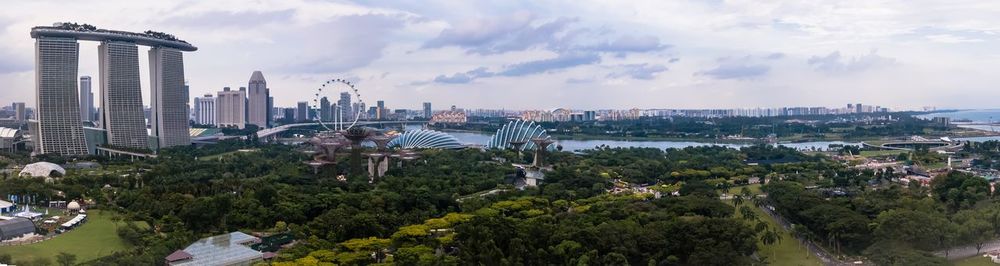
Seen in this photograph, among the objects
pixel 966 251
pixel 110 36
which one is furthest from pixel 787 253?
pixel 110 36

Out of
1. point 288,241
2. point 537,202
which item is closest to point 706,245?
point 537,202

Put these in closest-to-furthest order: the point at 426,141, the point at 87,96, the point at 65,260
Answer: the point at 65,260
the point at 426,141
the point at 87,96

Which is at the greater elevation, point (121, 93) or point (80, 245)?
point (121, 93)

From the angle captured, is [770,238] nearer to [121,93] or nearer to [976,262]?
[976,262]

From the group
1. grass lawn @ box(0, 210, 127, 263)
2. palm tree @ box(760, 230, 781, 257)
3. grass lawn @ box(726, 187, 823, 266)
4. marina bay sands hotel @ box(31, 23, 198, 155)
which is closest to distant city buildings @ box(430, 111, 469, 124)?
marina bay sands hotel @ box(31, 23, 198, 155)

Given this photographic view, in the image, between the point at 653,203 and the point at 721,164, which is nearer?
the point at 653,203

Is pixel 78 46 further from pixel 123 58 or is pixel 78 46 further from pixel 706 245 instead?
pixel 706 245
